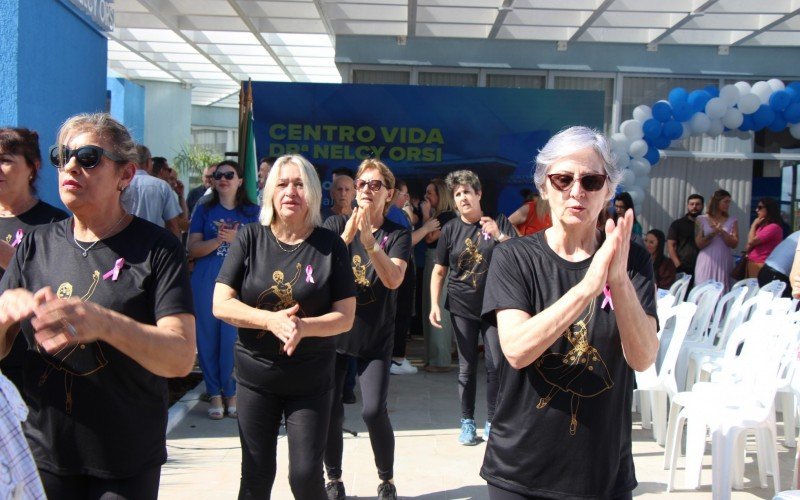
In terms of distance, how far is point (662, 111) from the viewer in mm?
11734

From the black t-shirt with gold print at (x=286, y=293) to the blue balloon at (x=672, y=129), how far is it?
359 inches

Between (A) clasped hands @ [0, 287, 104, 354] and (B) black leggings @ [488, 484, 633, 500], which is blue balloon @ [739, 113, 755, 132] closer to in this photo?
(B) black leggings @ [488, 484, 633, 500]

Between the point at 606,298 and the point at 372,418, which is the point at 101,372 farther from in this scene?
the point at 372,418

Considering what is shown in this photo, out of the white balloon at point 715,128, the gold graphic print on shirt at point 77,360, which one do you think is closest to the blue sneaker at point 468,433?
the gold graphic print on shirt at point 77,360

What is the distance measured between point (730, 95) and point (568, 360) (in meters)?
10.5

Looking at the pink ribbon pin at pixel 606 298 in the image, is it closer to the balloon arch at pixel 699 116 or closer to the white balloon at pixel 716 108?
the balloon arch at pixel 699 116

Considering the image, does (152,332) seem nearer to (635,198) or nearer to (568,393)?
(568,393)

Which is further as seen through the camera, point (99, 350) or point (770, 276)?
point (770, 276)

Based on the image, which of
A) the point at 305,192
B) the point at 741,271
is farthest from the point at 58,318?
the point at 741,271

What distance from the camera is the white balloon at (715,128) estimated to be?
11.9 metres

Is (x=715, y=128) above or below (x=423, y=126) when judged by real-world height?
above

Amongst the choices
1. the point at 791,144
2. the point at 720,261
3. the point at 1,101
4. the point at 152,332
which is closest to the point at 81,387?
the point at 152,332

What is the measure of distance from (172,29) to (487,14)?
4822 mm

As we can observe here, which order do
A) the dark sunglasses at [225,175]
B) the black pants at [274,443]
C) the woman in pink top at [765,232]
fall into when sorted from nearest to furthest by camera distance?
the black pants at [274,443]
the dark sunglasses at [225,175]
the woman in pink top at [765,232]
